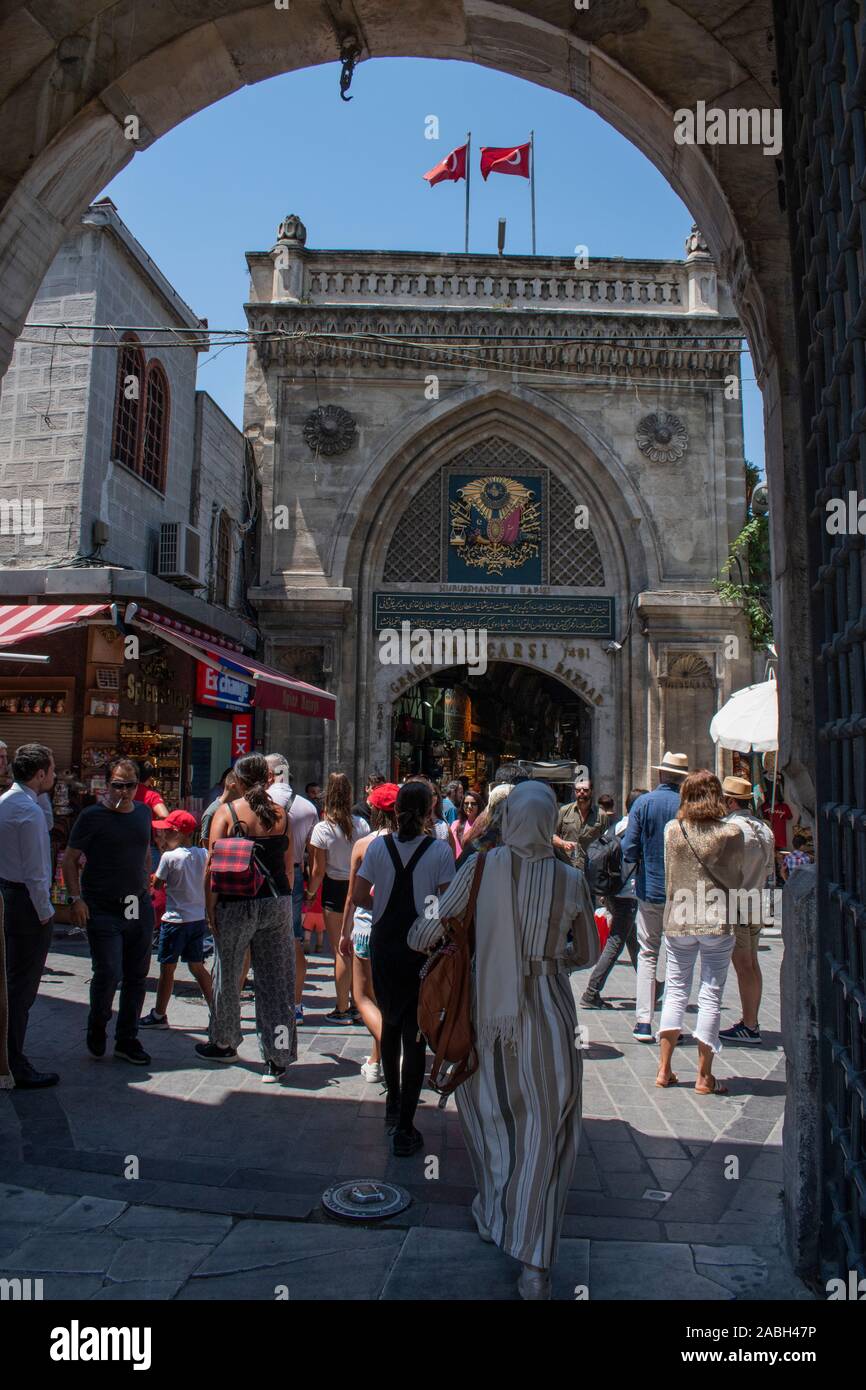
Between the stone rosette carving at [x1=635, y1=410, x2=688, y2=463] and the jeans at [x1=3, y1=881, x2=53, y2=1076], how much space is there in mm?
14467

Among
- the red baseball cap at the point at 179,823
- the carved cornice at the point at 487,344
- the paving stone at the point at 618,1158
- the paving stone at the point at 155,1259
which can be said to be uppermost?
the carved cornice at the point at 487,344

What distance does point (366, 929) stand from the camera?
218 inches

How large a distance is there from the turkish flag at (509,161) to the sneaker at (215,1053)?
677 inches

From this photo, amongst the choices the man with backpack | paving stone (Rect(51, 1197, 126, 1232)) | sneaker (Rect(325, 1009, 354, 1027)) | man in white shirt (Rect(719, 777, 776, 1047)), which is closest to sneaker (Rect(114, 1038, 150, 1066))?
sneaker (Rect(325, 1009, 354, 1027))

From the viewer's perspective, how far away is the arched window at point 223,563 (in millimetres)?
15453

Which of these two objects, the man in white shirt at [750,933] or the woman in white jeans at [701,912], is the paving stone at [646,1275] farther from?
the man in white shirt at [750,933]

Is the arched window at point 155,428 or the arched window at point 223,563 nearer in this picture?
the arched window at point 155,428

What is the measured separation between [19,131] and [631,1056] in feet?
19.5

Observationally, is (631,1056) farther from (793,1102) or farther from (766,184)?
(766,184)

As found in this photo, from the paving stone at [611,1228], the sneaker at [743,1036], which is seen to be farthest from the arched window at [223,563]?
the paving stone at [611,1228]

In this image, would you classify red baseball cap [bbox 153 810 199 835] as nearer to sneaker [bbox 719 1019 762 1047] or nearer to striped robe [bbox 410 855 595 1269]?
striped robe [bbox 410 855 595 1269]
